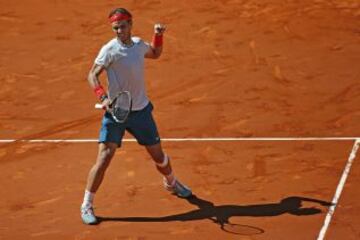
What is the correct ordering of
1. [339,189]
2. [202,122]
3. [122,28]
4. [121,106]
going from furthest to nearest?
[202,122], [339,189], [121,106], [122,28]

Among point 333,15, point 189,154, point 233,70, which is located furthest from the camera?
point 333,15

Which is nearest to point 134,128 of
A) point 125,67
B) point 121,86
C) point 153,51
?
point 121,86

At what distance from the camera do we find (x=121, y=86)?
9531 millimetres

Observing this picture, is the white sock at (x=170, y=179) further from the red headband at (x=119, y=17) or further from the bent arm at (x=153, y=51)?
the red headband at (x=119, y=17)

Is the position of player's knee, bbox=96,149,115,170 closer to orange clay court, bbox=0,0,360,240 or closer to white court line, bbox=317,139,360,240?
orange clay court, bbox=0,0,360,240

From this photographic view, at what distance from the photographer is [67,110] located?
13.1 metres

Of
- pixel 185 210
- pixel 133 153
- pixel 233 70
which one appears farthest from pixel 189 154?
pixel 233 70

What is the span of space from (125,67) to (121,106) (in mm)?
411

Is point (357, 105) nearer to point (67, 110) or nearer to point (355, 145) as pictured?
point (355, 145)

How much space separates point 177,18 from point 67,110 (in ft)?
14.2

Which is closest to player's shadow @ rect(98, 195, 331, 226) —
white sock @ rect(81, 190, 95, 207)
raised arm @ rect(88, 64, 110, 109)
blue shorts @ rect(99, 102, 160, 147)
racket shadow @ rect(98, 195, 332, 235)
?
racket shadow @ rect(98, 195, 332, 235)

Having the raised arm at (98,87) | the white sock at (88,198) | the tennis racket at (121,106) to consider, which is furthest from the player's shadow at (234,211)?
the raised arm at (98,87)

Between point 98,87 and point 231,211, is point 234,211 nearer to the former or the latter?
point 231,211

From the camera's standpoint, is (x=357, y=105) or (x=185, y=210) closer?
(x=185, y=210)
